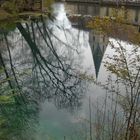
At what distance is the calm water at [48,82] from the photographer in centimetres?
1753

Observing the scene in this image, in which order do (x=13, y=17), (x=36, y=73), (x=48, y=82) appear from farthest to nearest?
(x=13, y=17) → (x=36, y=73) → (x=48, y=82)

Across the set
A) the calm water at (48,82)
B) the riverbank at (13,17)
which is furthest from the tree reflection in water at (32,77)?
the riverbank at (13,17)

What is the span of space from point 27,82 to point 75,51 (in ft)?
37.4

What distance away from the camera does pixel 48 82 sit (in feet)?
85.9

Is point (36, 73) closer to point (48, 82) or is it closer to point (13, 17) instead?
point (48, 82)

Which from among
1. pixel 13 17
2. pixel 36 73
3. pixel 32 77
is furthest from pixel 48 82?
pixel 13 17

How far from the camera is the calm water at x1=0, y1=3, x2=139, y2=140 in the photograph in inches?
690

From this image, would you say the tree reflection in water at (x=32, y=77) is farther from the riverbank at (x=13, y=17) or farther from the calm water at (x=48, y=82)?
the riverbank at (x=13, y=17)

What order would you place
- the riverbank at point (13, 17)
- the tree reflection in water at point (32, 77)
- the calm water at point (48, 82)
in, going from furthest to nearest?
the riverbank at point (13, 17)
the tree reflection in water at point (32, 77)
the calm water at point (48, 82)

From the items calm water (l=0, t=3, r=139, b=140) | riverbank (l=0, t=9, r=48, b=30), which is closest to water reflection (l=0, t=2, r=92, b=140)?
calm water (l=0, t=3, r=139, b=140)

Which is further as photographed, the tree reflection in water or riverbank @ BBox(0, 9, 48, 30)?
riverbank @ BBox(0, 9, 48, 30)

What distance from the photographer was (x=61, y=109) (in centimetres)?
2112

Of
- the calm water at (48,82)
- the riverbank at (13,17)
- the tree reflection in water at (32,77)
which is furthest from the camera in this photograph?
the riverbank at (13,17)

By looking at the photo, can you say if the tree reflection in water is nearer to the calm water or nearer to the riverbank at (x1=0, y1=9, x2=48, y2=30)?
the calm water
